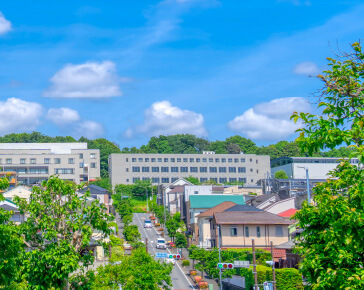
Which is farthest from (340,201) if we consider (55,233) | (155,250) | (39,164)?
(39,164)

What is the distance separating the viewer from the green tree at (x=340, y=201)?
992 cm

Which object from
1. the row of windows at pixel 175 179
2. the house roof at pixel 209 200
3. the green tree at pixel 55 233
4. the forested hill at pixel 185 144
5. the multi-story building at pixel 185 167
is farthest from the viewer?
the forested hill at pixel 185 144

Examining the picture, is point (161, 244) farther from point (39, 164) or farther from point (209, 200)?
point (39, 164)

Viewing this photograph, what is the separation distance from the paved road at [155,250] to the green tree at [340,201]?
41.2 m

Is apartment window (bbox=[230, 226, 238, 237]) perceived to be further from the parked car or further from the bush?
the parked car

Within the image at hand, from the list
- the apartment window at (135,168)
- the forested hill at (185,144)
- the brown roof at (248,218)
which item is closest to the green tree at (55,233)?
the brown roof at (248,218)

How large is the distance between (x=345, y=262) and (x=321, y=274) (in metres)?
0.53

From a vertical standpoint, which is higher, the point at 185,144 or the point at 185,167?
the point at 185,144

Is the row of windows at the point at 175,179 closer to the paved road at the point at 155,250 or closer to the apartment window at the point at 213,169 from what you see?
the apartment window at the point at 213,169

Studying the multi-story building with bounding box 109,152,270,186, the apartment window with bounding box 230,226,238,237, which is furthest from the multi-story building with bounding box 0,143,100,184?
the apartment window with bounding box 230,226,238,237

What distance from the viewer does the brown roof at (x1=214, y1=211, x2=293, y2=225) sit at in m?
61.7

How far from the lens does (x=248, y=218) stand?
6234 centimetres

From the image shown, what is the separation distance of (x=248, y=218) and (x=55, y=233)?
4595 centimetres

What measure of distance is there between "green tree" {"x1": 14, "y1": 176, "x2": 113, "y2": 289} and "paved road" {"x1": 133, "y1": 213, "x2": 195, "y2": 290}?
33.2 metres
